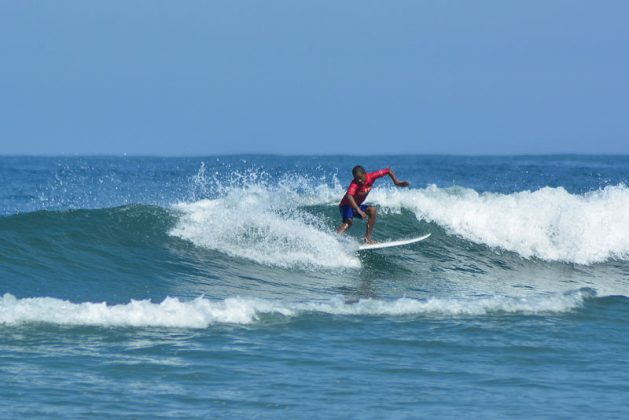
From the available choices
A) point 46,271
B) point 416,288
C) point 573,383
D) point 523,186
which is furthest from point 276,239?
point 523,186

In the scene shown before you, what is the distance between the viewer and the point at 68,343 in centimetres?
877

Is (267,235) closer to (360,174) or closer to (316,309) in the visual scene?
(360,174)

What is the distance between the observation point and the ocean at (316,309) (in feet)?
24.8

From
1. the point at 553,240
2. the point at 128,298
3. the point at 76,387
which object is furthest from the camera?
the point at 553,240

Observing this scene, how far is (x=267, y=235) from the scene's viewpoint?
15062mm

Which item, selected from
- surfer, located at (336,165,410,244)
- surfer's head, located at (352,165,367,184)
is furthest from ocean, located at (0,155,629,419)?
surfer's head, located at (352,165,367,184)

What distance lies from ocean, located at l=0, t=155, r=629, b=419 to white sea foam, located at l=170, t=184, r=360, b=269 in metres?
0.04

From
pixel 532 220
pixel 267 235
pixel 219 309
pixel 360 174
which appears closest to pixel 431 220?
pixel 532 220

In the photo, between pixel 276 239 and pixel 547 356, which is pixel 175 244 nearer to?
pixel 276 239

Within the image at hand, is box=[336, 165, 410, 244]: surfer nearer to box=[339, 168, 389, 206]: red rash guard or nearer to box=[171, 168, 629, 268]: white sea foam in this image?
box=[339, 168, 389, 206]: red rash guard

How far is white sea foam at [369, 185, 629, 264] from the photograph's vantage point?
57.3 ft

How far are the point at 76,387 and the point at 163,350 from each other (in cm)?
125


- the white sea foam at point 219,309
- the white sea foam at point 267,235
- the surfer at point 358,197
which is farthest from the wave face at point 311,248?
the white sea foam at point 219,309

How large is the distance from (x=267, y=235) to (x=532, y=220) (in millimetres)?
6051
